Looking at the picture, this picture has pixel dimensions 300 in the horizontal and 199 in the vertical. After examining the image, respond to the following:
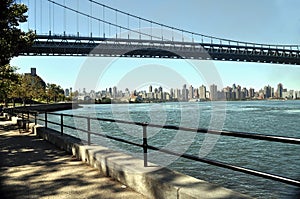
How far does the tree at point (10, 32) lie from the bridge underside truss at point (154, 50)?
3516 centimetres

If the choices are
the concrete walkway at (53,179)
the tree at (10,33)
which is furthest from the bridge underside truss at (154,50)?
the concrete walkway at (53,179)

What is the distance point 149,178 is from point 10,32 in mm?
12767

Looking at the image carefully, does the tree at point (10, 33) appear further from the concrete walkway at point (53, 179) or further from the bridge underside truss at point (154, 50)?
the bridge underside truss at point (154, 50)

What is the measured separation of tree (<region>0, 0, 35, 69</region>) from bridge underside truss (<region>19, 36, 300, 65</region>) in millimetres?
35155

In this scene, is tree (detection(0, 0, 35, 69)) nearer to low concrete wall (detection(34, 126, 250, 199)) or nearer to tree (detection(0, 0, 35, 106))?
tree (detection(0, 0, 35, 106))

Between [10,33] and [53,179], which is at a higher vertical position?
[10,33]

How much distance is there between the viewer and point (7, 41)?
14.4 meters

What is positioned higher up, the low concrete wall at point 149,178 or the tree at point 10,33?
the tree at point 10,33

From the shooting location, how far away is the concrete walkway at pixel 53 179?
4680 millimetres

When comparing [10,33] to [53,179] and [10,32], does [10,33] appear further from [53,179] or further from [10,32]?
[53,179]

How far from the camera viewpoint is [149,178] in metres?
4.29

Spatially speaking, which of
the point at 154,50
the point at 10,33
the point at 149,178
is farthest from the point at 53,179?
the point at 154,50

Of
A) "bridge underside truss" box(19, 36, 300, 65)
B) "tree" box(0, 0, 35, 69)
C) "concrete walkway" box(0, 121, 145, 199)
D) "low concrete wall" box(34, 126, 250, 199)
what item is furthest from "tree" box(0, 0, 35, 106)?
"bridge underside truss" box(19, 36, 300, 65)

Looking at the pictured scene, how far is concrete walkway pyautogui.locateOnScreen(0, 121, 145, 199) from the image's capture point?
4.68m
